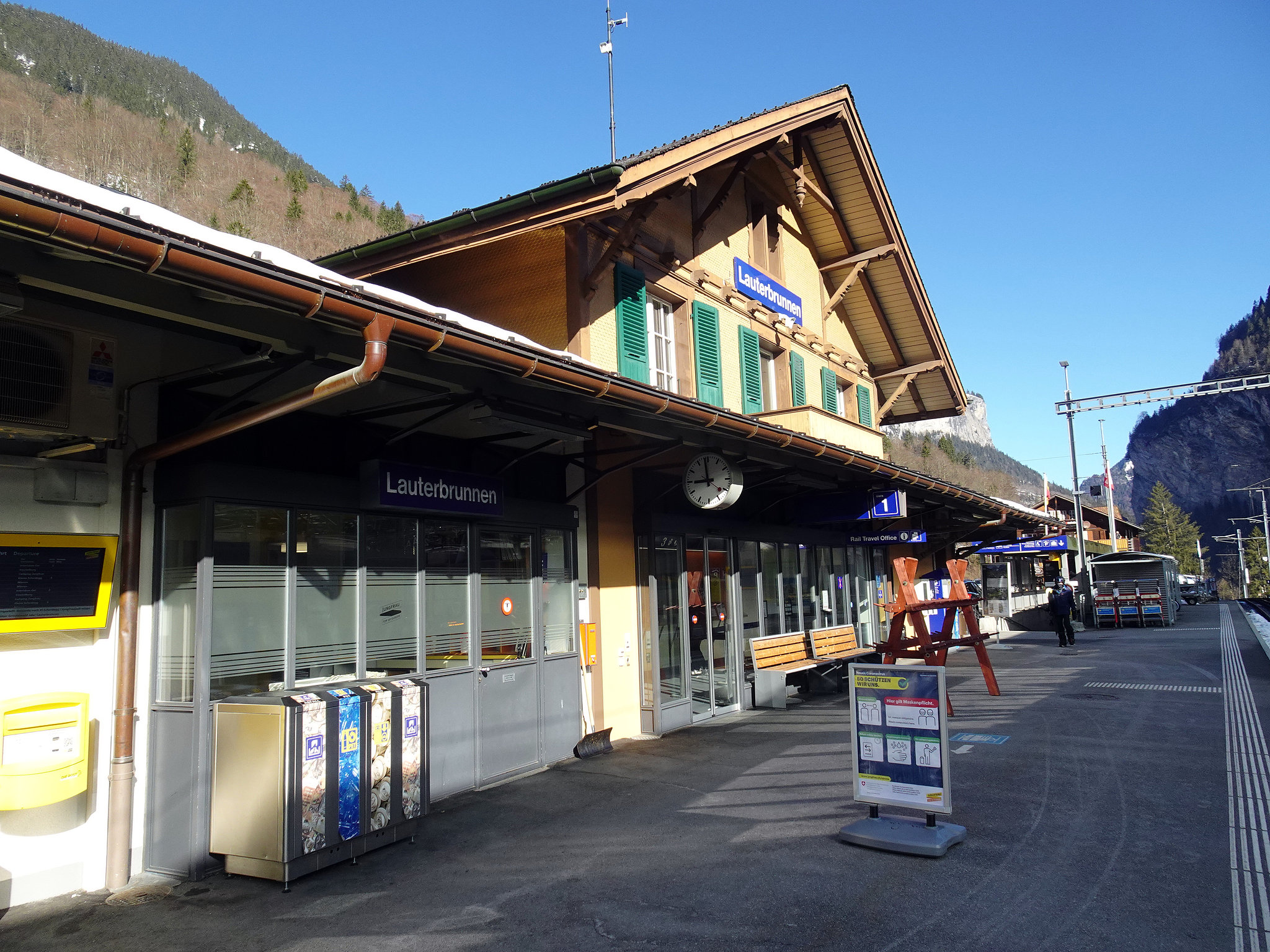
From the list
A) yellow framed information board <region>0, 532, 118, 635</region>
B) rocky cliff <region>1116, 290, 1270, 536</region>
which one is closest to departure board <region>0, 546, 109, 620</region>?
yellow framed information board <region>0, 532, 118, 635</region>

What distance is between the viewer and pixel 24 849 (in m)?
5.32

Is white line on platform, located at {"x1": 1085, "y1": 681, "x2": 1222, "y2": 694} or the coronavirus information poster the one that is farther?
white line on platform, located at {"x1": 1085, "y1": 681, "x2": 1222, "y2": 694}

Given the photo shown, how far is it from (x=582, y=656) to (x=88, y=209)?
6.93 m

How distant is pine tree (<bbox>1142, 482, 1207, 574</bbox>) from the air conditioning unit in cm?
10213

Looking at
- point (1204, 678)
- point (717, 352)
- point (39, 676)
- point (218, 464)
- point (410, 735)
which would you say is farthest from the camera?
point (1204, 678)

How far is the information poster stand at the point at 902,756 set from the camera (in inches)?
235

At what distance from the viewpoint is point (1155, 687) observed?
13.5 metres

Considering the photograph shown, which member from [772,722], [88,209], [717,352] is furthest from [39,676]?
[717,352]

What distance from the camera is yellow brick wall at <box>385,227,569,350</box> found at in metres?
10.6

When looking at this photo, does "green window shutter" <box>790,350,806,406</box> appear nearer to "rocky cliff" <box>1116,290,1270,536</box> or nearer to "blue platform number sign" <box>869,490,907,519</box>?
"blue platform number sign" <box>869,490,907,519</box>

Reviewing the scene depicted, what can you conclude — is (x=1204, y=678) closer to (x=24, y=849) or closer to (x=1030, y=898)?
(x=1030, y=898)

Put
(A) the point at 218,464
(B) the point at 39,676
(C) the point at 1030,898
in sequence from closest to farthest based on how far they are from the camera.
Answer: (C) the point at 1030,898 < (B) the point at 39,676 < (A) the point at 218,464

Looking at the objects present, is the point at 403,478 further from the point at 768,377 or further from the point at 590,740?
the point at 768,377

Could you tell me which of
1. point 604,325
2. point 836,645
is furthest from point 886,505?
point 604,325
